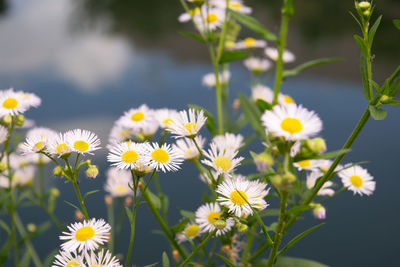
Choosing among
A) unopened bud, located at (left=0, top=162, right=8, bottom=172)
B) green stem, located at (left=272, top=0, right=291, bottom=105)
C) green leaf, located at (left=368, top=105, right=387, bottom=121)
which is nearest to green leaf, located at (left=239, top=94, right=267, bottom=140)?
green stem, located at (left=272, top=0, right=291, bottom=105)

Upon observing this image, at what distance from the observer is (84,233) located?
0.29m

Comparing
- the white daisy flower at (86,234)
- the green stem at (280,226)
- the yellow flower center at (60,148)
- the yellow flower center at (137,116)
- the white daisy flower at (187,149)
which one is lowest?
the green stem at (280,226)

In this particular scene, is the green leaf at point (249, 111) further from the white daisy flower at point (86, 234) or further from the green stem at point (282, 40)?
the white daisy flower at point (86, 234)

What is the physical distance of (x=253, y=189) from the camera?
1.01 feet

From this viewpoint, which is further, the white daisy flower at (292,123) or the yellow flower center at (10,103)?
the yellow flower center at (10,103)

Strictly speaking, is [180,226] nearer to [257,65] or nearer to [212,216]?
[212,216]

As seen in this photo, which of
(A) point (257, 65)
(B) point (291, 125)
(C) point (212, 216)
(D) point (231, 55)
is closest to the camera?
(B) point (291, 125)

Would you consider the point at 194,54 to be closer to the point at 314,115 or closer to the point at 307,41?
the point at 307,41

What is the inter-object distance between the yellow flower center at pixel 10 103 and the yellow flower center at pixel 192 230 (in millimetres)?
190

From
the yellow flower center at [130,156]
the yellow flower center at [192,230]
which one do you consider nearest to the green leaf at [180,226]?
the yellow flower center at [192,230]

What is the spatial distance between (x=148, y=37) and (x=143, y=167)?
105 centimetres

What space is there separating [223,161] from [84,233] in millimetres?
110

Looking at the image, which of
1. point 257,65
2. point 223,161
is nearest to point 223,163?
point 223,161

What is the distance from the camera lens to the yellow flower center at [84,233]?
285 mm
